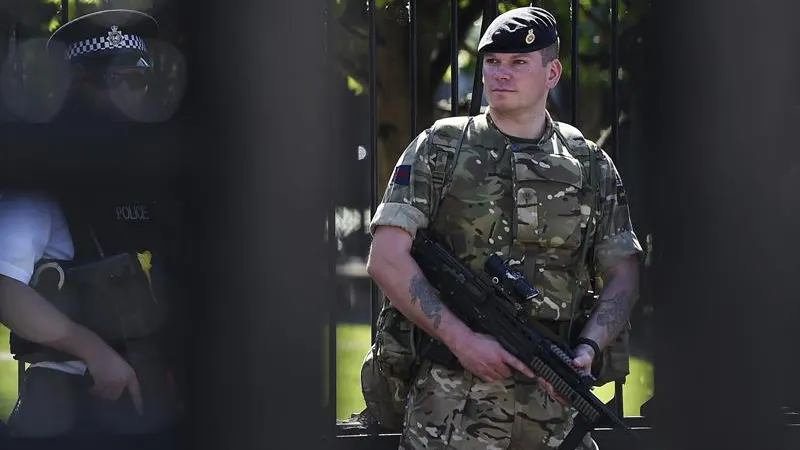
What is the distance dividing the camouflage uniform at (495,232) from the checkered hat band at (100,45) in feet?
2.76

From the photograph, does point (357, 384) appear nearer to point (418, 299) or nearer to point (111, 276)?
point (111, 276)

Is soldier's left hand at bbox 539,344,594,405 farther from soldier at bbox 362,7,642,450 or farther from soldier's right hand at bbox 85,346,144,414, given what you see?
soldier's right hand at bbox 85,346,144,414

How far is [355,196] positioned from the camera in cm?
421

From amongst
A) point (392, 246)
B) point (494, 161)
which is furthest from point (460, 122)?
point (392, 246)

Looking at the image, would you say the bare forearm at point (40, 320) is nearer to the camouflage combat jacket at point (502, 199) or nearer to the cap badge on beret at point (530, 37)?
the camouflage combat jacket at point (502, 199)

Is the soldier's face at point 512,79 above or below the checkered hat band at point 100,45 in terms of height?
below

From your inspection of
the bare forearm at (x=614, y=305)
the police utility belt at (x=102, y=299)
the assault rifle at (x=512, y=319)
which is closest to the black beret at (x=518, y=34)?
the assault rifle at (x=512, y=319)

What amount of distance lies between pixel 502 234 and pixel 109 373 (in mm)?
1022

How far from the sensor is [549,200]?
2945 mm

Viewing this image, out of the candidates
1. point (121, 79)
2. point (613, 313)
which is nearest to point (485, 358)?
point (613, 313)

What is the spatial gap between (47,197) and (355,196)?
127 centimetres

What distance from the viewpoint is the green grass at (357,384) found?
4055mm

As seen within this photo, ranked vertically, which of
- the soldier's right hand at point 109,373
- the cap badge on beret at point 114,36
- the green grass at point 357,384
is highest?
the cap badge on beret at point 114,36

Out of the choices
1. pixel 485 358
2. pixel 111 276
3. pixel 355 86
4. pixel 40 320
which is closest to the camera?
pixel 485 358
